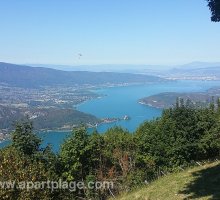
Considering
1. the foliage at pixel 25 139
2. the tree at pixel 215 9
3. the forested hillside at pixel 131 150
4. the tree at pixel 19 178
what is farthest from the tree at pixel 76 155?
the tree at pixel 215 9

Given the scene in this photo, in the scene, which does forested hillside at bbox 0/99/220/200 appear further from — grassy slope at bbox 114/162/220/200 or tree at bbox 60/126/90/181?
grassy slope at bbox 114/162/220/200

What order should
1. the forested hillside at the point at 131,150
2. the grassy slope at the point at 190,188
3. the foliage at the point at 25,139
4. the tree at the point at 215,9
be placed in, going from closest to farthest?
the tree at the point at 215,9, the grassy slope at the point at 190,188, the foliage at the point at 25,139, the forested hillside at the point at 131,150

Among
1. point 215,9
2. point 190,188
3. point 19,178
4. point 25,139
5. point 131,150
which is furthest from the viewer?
point 131,150

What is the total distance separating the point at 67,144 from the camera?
42.1 metres

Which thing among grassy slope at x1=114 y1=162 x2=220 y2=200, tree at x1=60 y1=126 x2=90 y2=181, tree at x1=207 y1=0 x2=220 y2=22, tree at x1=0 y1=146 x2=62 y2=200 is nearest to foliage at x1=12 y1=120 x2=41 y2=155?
tree at x1=60 y1=126 x2=90 y2=181

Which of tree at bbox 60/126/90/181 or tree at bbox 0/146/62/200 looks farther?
tree at bbox 60/126/90/181

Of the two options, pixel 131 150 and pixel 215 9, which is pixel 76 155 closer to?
pixel 131 150

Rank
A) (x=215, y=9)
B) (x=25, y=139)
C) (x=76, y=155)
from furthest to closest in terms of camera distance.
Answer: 1. (x=76, y=155)
2. (x=25, y=139)
3. (x=215, y=9)

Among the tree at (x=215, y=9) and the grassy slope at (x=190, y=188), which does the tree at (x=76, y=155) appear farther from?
the tree at (x=215, y=9)

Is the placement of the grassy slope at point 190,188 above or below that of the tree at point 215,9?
below

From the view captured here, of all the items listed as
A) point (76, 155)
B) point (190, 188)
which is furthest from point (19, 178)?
point (76, 155)

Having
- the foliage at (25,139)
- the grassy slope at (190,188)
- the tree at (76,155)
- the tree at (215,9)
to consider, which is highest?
the tree at (215,9)

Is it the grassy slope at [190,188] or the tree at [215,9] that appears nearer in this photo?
the tree at [215,9]

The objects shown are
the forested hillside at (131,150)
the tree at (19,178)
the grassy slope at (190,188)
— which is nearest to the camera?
the grassy slope at (190,188)
